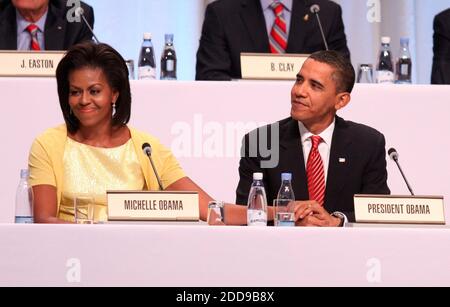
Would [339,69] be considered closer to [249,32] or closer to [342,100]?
[342,100]

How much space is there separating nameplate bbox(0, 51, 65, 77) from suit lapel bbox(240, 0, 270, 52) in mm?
954

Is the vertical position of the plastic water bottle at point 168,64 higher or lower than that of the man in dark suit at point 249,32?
lower

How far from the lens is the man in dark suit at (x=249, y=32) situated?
4883 mm

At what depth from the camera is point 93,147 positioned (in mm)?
3752

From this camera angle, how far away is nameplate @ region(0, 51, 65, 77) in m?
4.34

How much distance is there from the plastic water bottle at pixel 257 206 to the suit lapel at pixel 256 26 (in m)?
1.65

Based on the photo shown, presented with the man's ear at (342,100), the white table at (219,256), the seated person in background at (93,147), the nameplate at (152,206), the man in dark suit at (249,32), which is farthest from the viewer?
the man in dark suit at (249,32)

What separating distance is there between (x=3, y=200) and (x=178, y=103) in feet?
2.47

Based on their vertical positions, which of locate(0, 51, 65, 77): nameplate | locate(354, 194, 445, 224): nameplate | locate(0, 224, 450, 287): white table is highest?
locate(0, 51, 65, 77): nameplate

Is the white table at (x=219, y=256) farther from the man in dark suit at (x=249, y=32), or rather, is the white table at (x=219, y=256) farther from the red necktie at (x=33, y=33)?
the red necktie at (x=33, y=33)

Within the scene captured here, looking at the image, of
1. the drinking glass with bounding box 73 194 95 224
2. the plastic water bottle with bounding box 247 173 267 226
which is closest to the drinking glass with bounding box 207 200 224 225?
the plastic water bottle with bounding box 247 173 267 226

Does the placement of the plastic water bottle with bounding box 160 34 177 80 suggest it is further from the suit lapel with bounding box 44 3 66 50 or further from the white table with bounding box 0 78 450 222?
the white table with bounding box 0 78 450 222

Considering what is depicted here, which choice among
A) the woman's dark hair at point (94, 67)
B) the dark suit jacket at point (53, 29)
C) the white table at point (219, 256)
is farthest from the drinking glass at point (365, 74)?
the white table at point (219, 256)
